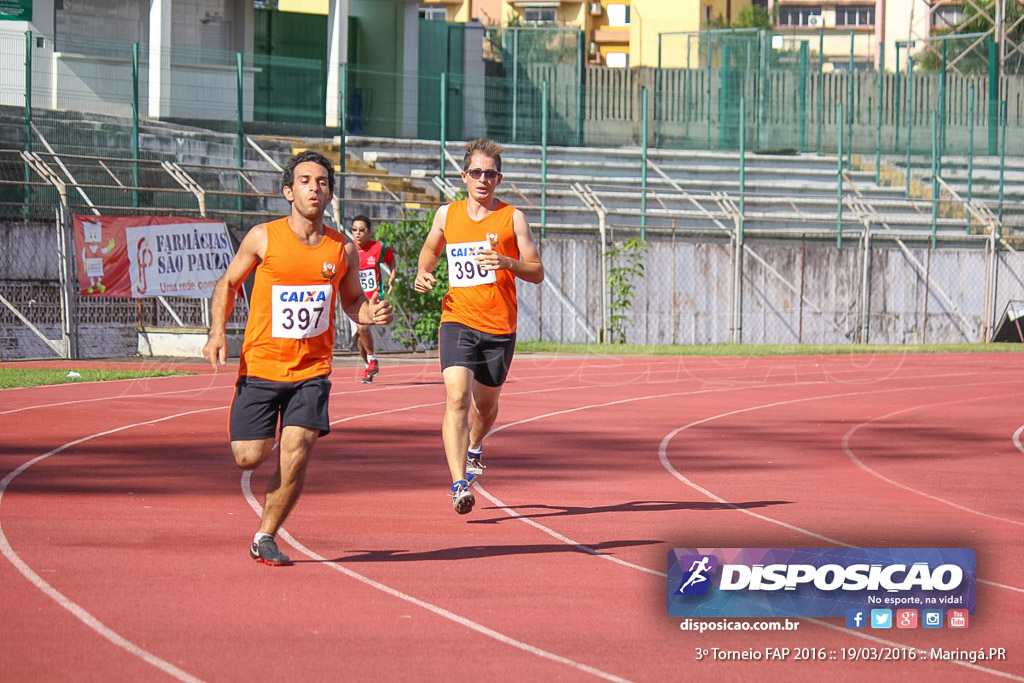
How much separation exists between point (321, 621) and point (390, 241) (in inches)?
773

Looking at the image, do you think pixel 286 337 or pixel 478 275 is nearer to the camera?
pixel 286 337

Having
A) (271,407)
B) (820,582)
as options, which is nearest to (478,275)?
(271,407)

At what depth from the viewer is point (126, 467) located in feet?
34.2

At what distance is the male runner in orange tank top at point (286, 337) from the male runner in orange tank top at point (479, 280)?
1589mm

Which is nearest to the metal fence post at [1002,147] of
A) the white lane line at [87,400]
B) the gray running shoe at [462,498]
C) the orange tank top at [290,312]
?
the white lane line at [87,400]

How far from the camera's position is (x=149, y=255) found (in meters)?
21.8

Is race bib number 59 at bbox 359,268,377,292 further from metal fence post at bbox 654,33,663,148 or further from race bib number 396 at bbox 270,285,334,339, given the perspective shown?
metal fence post at bbox 654,33,663,148

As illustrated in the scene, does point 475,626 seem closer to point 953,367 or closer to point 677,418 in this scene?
point 677,418

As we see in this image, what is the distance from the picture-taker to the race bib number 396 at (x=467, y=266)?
8711 mm

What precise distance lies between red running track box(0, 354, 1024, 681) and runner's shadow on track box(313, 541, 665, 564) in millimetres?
27

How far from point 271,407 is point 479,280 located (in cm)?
223

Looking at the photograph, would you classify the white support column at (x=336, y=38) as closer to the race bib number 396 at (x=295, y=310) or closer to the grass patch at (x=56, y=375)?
the grass patch at (x=56, y=375)

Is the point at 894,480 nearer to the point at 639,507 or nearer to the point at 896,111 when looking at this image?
the point at 639,507

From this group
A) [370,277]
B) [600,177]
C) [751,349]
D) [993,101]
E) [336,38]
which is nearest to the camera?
[370,277]
